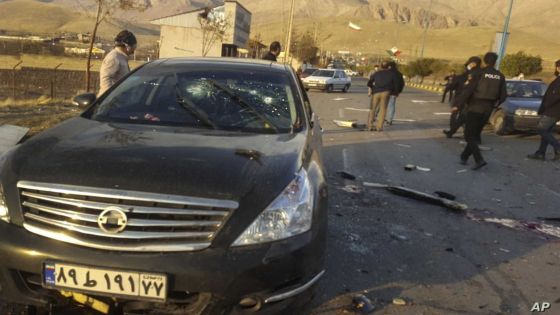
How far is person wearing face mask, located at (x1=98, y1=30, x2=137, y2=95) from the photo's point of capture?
630 centimetres

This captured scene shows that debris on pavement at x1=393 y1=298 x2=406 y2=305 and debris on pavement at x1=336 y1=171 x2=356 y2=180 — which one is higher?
debris on pavement at x1=336 y1=171 x2=356 y2=180

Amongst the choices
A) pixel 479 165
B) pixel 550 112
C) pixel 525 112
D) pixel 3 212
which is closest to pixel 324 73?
pixel 525 112

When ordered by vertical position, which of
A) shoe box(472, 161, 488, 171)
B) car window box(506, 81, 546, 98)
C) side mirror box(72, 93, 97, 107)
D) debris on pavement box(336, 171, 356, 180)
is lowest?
debris on pavement box(336, 171, 356, 180)

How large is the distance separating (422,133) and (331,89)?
16616 mm

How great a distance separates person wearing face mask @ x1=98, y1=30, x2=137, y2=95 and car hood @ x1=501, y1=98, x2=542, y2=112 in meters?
9.76

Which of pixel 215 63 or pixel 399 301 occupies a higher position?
pixel 215 63

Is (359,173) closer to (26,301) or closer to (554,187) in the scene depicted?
(554,187)

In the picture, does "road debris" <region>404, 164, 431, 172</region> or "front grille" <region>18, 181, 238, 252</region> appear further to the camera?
"road debris" <region>404, 164, 431, 172</region>

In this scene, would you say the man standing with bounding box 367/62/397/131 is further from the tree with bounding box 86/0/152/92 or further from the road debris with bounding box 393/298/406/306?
the road debris with bounding box 393/298/406/306

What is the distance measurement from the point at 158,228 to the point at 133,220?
126 mm

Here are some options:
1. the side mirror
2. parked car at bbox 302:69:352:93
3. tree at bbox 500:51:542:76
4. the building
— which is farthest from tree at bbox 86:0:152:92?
tree at bbox 500:51:542:76

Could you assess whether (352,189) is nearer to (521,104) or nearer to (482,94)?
(482,94)

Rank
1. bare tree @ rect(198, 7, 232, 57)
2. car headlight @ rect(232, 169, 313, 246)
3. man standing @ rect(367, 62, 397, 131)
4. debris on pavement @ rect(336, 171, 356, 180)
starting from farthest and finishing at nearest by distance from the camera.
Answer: bare tree @ rect(198, 7, 232, 57), man standing @ rect(367, 62, 397, 131), debris on pavement @ rect(336, 171, 356, 180), car headlight @ rect(232, 169, 313, 246)

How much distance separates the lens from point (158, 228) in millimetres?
2516
